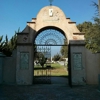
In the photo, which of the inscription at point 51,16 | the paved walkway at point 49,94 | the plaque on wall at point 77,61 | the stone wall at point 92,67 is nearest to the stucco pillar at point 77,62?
the plaque on wall at point 77,61

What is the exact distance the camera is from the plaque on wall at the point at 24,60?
1188 centimetres

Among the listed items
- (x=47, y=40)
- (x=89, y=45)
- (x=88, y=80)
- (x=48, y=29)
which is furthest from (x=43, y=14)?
(x=89, y=45)

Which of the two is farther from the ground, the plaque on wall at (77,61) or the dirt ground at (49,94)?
the plaque on wall at (77,61)

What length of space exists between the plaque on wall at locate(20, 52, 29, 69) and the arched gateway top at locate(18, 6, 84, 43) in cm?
105

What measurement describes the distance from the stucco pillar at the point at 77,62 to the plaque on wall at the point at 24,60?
3338mm

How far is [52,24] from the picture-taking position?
1234 centimetres

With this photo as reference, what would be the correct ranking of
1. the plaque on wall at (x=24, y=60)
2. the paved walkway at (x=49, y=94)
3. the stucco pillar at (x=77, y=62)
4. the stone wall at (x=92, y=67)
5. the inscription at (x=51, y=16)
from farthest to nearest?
the inscription at (x=51, y=16) < the stone wall at (x=92, y=67) < the plaque on wall at (x=24, y=60) < the stucco pillar at (x=77, y=62) < the paved walkway at (x=49, y=94)

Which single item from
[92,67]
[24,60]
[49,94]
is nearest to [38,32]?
[24,60]

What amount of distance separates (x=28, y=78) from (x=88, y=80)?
4.51 metres

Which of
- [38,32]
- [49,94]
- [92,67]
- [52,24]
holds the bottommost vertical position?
[49,94]

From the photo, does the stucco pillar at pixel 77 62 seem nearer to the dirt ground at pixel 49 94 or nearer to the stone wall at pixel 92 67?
the stone wall at pixel 92 67

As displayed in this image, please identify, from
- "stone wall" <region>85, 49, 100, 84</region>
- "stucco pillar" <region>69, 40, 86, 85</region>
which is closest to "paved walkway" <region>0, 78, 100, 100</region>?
"stucco pillar" <region>69, 40, 86, 85</region>

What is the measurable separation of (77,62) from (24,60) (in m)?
3.97

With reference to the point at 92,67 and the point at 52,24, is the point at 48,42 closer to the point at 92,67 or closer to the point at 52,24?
the point at 52,24
